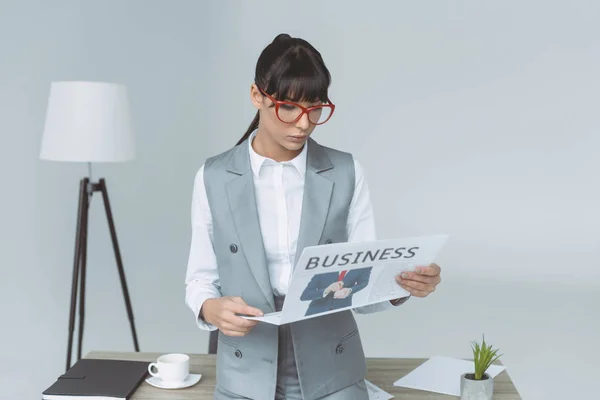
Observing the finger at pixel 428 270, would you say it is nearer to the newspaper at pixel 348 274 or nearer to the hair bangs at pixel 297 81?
the newspaper at pixel 348 274

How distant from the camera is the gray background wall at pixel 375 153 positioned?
3.88 m

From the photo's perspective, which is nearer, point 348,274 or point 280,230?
point 348,274

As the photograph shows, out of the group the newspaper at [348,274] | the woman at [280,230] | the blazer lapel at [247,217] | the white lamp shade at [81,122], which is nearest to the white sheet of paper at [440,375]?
the woman at [280,230]

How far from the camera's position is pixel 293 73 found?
67.7 inches

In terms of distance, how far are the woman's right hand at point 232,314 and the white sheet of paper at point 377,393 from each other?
0.43 metres

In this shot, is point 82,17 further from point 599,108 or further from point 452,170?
point 599,108

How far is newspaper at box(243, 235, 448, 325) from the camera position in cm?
154

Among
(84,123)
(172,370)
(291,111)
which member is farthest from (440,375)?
(84,123)

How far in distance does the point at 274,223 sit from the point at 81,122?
1.35 metres

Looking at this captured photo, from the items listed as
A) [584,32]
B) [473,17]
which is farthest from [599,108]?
[473,17]

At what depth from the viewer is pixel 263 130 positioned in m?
1.86

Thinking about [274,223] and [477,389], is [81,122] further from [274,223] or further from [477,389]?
[477,389]

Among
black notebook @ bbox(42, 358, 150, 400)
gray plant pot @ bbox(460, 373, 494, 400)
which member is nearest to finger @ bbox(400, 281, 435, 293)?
gray plant pot @ bbox(460, 373, 494, 400)

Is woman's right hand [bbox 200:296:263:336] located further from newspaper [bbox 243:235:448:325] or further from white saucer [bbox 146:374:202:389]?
white saucer [bbox 146:374:202:389]
